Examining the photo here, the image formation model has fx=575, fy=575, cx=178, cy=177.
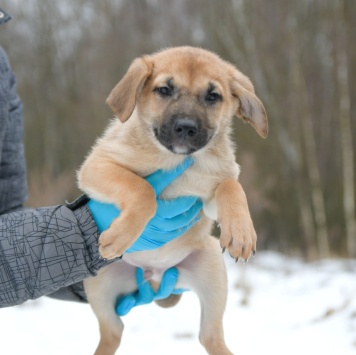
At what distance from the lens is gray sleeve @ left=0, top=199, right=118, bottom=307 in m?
2.60

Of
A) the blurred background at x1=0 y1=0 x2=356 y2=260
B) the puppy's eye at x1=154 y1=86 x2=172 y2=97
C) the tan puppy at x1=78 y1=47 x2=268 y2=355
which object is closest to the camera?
the tan puppy at x1=78 y1=47 x2=268 y2=355

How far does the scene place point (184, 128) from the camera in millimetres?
2891

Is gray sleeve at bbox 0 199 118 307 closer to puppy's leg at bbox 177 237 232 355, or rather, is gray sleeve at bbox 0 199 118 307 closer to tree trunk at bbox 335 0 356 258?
puppy's leg at bbox 177 237 232 355

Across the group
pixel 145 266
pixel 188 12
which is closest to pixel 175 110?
pixel 145 266

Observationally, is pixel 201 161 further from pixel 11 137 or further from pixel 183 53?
pixel 11 137

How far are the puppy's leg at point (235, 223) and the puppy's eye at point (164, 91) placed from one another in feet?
2.04

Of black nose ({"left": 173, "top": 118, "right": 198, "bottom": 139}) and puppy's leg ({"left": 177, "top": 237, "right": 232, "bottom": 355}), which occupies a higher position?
black nose ({"left": 173, "top": 118, "right": 198, "bottom": 139})

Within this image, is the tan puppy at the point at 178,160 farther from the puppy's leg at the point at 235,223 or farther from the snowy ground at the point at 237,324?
the snowy ground at the point at 237,324

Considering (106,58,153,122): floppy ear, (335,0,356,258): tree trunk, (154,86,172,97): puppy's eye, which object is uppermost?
(106,58,153,122): floppy ear

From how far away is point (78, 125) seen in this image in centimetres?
1930

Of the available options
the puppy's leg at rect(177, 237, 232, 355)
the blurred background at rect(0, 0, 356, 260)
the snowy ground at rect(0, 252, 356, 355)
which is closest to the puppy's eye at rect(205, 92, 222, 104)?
the puppy's leg at rect(177, 237, 232, 355)

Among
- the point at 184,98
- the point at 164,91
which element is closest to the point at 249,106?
the point at 184,98

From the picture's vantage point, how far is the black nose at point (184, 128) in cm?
289

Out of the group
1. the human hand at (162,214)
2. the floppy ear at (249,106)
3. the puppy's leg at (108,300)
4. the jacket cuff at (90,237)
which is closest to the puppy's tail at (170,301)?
the puppy's leg at (108,300)
